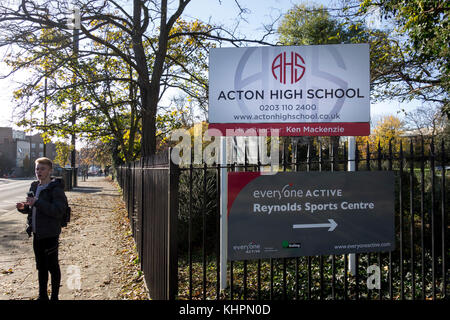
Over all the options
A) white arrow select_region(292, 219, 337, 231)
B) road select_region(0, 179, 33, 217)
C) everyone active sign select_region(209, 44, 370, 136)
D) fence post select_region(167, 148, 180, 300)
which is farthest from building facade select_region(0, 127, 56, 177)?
white arrow select_region(292, 219, 337, 231)

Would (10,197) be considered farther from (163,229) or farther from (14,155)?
(14,155)

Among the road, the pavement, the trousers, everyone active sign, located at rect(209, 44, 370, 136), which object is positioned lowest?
the road

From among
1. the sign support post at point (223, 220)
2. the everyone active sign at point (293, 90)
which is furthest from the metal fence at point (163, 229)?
the everyone active sign at point (293, 90)

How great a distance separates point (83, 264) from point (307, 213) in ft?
16.1

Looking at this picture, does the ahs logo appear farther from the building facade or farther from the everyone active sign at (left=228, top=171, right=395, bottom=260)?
the building facade

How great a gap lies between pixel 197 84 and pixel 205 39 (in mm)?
1608

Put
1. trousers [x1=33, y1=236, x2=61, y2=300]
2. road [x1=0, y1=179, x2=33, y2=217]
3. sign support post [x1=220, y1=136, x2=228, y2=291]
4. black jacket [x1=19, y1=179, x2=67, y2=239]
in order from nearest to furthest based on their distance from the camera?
black jacket [x1=19, y1=179, x2=67, y2=239] → trousers [x1=33, y1=236, x2=61, y2=300] → sign support post [x1=220, y1=136, x2=228, y2=291] → road [x1=0, y1=179, x2=33, y2=217]

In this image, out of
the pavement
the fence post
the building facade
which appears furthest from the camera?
the building facade

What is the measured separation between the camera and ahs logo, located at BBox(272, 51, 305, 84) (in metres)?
4.93

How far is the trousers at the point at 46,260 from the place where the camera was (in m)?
4.37

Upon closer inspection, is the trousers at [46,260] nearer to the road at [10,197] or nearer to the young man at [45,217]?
the young man at [45,217]

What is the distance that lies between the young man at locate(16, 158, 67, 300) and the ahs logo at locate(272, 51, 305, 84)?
336cm
